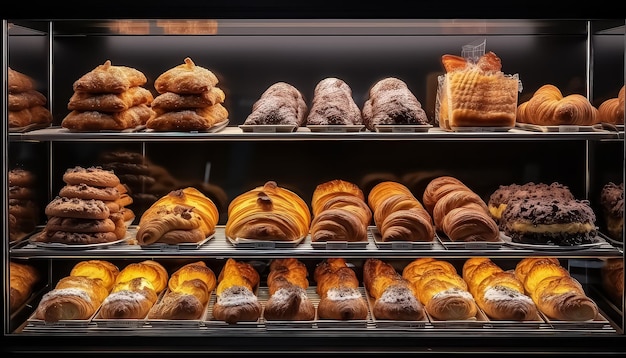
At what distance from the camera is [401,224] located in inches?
142

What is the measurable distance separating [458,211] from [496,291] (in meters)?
0.42

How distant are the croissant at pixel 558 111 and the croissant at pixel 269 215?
1.25 m

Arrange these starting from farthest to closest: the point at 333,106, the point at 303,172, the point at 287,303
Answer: the point at 303,172 → the point at 333,106 → the point at 287,303

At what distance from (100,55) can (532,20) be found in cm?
232

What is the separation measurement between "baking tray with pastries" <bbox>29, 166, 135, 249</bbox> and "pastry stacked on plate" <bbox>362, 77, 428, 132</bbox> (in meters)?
1.34

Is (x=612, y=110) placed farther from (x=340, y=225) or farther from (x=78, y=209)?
(x=78, y=209)

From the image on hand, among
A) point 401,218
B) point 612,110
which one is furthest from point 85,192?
point 612,110

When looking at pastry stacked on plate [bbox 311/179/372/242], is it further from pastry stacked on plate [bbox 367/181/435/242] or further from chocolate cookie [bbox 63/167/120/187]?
chocolate cookie [bbox 63/167/120/187]

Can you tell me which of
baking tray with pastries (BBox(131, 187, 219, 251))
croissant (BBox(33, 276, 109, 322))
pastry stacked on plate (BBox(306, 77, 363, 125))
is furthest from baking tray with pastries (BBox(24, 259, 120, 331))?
pastry stacked on plate (BBox(306, 77, 363, 125))

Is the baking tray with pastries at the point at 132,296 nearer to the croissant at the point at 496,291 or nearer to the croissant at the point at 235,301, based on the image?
the croissant at the point at 235,301

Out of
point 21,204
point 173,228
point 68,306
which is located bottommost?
point 68,306

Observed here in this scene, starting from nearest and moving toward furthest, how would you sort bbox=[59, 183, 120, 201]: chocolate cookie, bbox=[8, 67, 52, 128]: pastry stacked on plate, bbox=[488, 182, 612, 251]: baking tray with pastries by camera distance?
bbox=[8, 67, 52, 128]: pastry stacked on plate
bbox=[488, 182, 612, 251]: baking tray with pastries
bbox=[59, 183, 120, 201]: chocolate cookie

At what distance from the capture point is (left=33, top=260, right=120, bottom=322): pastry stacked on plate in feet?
11.5

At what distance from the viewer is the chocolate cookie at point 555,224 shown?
11.7ft
